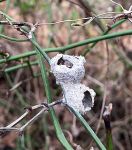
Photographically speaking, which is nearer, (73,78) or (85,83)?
(73,78)

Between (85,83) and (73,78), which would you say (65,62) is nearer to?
(73,78)

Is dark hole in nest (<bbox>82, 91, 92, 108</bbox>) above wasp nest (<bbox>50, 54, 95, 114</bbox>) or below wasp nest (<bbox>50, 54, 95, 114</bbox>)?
below

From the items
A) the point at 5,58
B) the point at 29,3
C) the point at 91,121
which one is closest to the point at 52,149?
the point at 91,121

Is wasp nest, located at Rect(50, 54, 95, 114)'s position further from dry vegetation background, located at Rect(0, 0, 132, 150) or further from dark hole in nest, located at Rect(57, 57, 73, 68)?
dry vegetation background, located at Rect(0, 0, 132, 150)

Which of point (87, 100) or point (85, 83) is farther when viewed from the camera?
point (85, 83)

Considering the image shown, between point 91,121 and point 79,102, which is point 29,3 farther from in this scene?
point 79,102

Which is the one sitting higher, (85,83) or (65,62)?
(65,62)

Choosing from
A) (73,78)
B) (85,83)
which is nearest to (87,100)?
(73,78)

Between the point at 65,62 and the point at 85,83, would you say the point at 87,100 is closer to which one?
the point at 65,62

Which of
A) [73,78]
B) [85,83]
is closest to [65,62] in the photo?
[73,78]

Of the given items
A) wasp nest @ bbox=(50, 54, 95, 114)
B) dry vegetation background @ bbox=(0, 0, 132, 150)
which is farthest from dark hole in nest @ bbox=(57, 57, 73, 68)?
dry vegetation background @ bbox=(0, 0, 132, 150)

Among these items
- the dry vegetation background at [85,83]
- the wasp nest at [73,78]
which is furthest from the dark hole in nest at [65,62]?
the dry vegetation background at [85,83]
